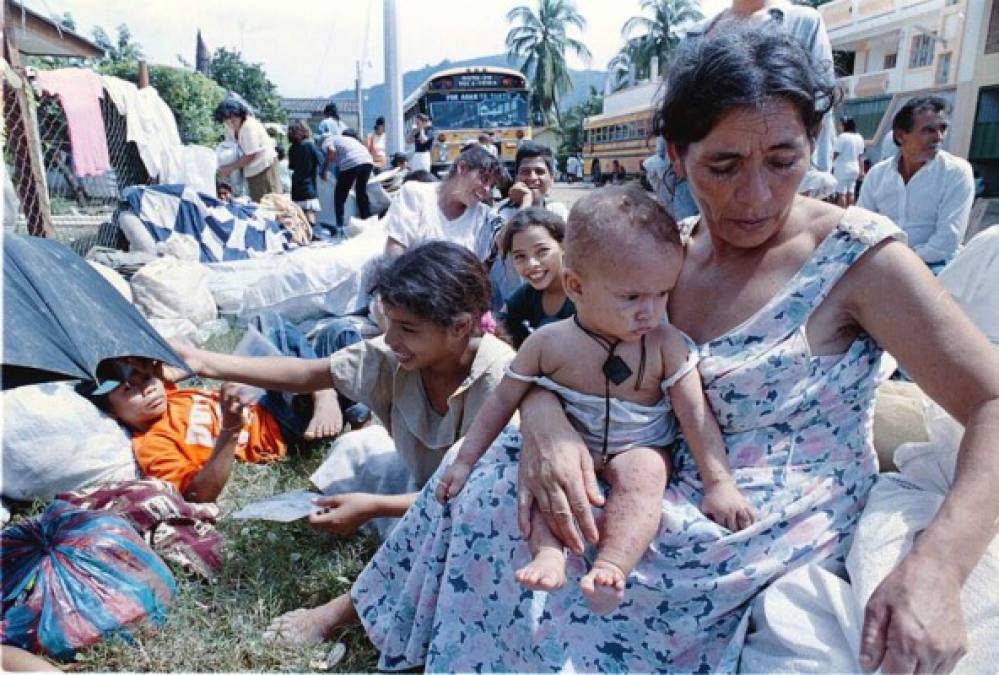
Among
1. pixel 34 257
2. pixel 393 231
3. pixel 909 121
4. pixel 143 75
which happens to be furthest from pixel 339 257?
pixel 143 75

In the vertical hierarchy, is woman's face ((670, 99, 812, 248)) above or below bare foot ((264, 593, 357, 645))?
above

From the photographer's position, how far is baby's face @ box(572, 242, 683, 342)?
1.57 m

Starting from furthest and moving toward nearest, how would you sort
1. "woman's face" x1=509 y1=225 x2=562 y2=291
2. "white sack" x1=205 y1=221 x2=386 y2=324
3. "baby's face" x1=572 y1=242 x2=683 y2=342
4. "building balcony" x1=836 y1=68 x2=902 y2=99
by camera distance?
"building balcony" x1=836 y1=68 x2=902 y2=99 → "white sack" x1=205 y1=221 x2=386 y2=324 → "woman's face" x1=509 y1=225 x2=562 y2=291 → "baby's face" x1=572 y1=242 x2=683 y2=342

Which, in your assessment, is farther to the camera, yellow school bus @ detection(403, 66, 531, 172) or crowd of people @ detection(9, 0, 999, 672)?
yellow school bus @ detection(403, 66, 531, 172)

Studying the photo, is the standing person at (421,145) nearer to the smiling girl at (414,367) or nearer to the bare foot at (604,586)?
the smiling girl at (414,367)

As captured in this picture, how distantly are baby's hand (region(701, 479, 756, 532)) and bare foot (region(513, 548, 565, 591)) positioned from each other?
31 cm

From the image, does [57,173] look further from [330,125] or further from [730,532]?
[730,532]

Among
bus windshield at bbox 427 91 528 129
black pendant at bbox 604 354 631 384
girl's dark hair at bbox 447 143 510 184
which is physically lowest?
black pendant at bbox 604 354 631 384

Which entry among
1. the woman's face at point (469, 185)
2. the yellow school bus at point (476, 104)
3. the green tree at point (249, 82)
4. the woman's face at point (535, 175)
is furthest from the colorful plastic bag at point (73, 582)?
the green tree at point (249, 82)

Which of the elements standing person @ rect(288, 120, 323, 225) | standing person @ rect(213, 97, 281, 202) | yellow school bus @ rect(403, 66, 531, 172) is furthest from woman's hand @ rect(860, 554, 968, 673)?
yellow school bus @ rect(403, 66, 531, 172)

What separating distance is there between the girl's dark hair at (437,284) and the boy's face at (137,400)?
113cm

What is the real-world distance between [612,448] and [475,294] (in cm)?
81

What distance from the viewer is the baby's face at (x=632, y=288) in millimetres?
1565

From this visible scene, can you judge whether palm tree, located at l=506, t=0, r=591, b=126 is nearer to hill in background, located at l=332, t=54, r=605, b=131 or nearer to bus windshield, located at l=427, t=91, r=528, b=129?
hill in background, located at l=332, t=54, r=605, b=131
